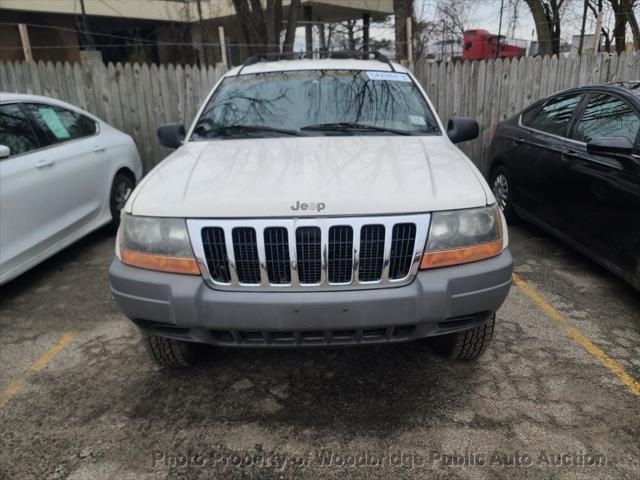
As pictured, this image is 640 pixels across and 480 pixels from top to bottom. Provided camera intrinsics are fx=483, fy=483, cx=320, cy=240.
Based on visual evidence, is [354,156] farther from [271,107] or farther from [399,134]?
[271,107]

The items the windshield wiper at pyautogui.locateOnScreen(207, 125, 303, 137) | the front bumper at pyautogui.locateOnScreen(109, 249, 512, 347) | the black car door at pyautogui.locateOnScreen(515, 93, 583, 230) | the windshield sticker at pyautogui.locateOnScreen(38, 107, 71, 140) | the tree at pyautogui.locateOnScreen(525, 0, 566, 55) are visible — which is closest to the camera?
the front bumper at pyautogui.locateOnScreen(109, 249, 512, 347)

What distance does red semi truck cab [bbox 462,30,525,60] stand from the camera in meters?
20.0

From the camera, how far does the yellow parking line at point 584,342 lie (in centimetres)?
277

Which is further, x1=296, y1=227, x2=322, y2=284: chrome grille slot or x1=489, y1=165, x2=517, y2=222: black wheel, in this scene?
x1=489, y1=165, x2=517, y2=222: black wheel

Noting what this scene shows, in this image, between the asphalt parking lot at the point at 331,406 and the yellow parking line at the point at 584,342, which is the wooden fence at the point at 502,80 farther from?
the asphalt parking lot at the point at 331,406

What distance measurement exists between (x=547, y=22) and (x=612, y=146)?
13649 mm

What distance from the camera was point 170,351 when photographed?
2752 millimetres

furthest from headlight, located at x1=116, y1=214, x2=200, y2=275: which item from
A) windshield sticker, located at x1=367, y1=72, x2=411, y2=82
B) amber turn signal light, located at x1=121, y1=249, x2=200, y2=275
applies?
windshield sticker, located at x1=367, y1=72, x2=411, y2=82

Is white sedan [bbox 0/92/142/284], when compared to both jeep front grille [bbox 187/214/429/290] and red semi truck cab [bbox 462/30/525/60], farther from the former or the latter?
red semi truck cab [bbox 462/30/525/60]

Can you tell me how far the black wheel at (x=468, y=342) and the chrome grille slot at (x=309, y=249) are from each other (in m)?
0.99

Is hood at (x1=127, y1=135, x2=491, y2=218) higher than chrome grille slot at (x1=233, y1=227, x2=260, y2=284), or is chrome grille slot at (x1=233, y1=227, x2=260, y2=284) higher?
hood at (x1=127, y1=135, x2=491, y2=218)

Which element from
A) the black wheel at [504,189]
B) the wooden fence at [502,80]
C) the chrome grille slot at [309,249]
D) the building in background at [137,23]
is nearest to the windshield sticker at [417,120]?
the chrome grille slot at [309,249]

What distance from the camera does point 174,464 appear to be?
7.39ft

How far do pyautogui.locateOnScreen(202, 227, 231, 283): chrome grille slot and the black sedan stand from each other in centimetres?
283
